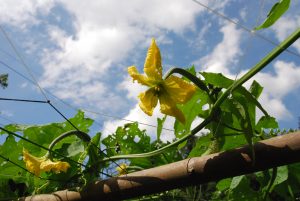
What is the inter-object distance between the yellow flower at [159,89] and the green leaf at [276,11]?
238 millimetres

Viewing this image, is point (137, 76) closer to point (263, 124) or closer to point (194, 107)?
point (194, 107)

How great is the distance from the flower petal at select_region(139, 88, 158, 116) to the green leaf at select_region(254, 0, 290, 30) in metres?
0.32

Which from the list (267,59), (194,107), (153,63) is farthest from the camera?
(194,107)

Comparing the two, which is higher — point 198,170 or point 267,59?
point 267,59

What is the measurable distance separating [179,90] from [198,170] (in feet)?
0.67

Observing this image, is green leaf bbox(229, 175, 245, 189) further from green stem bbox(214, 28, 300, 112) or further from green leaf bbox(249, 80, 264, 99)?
green stem bbox(214, 28, 300, 112)

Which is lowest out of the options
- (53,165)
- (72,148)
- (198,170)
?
(198,170)

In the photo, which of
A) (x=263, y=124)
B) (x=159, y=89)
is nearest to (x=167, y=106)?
(x=159, y=89)

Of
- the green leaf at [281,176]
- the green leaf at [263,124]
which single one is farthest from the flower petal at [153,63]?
the green leaf at [281,176]

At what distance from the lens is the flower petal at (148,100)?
1.08 meters

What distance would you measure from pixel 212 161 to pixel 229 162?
0.15 ft

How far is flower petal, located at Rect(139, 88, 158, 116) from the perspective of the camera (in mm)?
1084

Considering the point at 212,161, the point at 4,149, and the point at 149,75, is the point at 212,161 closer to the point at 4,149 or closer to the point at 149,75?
the point at 149,75

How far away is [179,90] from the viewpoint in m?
1.05
